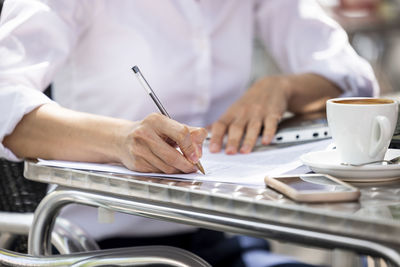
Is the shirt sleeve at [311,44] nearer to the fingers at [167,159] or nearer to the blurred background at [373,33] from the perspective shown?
the fingers at [167,159]

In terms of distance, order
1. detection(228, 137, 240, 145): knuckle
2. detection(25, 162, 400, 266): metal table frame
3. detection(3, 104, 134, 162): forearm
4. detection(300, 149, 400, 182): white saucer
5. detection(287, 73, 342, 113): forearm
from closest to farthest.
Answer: detection(25, 162, 400, 266): metal table frame, detection(300, 149, 400, 182): white saucer, detection(3, 104, 134, 162): forearm, detection(228, 137, 240, 145): knuckle, detection(287, 73, 342, 113): forearm

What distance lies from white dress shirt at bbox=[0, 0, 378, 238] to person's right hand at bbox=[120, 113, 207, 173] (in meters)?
0.19

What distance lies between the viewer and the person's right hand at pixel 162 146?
24.9 inches

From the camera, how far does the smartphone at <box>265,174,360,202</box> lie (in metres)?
0.48

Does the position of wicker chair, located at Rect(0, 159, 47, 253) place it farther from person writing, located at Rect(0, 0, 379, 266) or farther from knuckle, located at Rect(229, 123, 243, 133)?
knuckle, located at Rect(229, 123, 243, 133)

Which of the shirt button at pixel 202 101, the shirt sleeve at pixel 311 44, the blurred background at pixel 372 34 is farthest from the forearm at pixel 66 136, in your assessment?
the blurred background at pixel 372 34

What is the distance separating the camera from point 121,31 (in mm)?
1020

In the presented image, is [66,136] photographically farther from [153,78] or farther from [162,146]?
[153,78]

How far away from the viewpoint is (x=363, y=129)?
576 mm

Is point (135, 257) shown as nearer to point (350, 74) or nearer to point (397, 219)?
point (397, 219)

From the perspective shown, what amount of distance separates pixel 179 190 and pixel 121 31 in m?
0.54

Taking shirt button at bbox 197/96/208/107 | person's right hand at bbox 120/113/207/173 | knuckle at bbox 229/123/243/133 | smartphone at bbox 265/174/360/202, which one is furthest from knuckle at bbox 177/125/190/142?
shirt button at bbox 197/96/208/107

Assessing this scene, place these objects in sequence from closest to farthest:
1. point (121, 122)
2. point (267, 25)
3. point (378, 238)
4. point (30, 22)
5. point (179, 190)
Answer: point (378, 238) → point (179, 190) → point (121, 122) → point (30, 22) → point (267, 25)

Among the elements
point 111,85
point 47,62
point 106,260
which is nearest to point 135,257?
point 106,260
